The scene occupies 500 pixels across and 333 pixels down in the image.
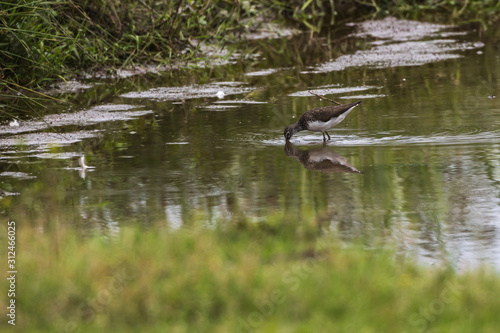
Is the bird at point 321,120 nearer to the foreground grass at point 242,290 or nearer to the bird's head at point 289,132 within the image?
the bird's head at point 289,132

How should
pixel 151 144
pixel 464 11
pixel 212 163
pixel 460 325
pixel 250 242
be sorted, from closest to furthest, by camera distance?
pixel 460 325 < pixel 250 242 < pixel 212 163 < pixel 151 144 < pixel 464 11

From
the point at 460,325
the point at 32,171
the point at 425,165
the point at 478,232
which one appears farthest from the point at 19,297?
the point at 425,165

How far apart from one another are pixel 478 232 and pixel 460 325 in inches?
64.0

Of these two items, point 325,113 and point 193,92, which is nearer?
point 325,113

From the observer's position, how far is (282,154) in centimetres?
856

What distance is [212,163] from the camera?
8.24 meters

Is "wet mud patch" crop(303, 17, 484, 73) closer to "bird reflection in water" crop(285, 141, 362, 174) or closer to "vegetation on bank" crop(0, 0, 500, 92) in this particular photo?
"vegetation on bank" crop(0, 0, 500, 92)

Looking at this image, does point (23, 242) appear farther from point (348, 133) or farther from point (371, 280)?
point (348, 133)

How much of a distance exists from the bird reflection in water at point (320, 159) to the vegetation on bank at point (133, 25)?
2.96 meters

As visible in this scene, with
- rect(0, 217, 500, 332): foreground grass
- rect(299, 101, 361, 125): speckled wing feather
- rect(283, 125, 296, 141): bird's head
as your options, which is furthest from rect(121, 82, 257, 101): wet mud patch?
rect(0, 217, 500, 332): foreground grass

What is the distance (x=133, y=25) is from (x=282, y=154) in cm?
611

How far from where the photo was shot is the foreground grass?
4453 millimetres

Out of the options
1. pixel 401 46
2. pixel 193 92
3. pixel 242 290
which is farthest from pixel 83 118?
pixel 242 290

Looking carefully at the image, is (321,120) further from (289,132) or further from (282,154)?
(282,154)
